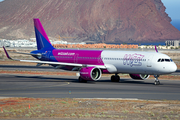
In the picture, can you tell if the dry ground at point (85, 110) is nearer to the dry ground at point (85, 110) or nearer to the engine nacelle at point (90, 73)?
the dry ground at point (85, 110)

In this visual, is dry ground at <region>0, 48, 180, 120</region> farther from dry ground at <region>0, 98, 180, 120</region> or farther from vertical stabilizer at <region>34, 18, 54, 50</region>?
vertical stabilizer at <region>34, 18, 54, 50</region>

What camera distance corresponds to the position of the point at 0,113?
20328 mm

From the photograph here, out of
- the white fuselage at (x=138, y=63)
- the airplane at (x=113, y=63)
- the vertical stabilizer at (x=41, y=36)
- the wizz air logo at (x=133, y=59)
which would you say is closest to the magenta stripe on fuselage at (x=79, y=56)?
the airplane at (x=113, y=63)

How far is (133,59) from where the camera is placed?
40.6 meters

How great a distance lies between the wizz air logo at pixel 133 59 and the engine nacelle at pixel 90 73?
153 inches

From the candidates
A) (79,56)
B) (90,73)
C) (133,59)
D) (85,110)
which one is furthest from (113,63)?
(85,110)

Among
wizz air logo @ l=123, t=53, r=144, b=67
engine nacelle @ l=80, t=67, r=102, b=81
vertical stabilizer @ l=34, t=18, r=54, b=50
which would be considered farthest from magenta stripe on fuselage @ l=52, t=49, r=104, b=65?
wizz air logo @ l=123, t=53, r=144, b=67

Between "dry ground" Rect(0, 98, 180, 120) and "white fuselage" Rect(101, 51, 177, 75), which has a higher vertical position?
"white fuselage" Rect(101, 51, 177, 75)

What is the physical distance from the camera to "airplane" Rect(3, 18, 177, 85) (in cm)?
3881

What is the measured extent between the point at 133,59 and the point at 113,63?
10.1 ft

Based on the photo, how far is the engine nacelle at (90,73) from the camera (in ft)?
134

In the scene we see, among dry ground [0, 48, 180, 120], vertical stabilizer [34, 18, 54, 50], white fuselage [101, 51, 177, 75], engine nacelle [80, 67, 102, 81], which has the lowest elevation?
dry ground [0, 48, 180, 120]

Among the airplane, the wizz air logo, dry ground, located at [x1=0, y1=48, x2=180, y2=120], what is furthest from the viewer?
the wizz air logo

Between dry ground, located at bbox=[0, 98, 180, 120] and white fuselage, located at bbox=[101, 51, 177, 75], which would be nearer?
dry ground, located at bbox=[0, 98, 180, 120]
